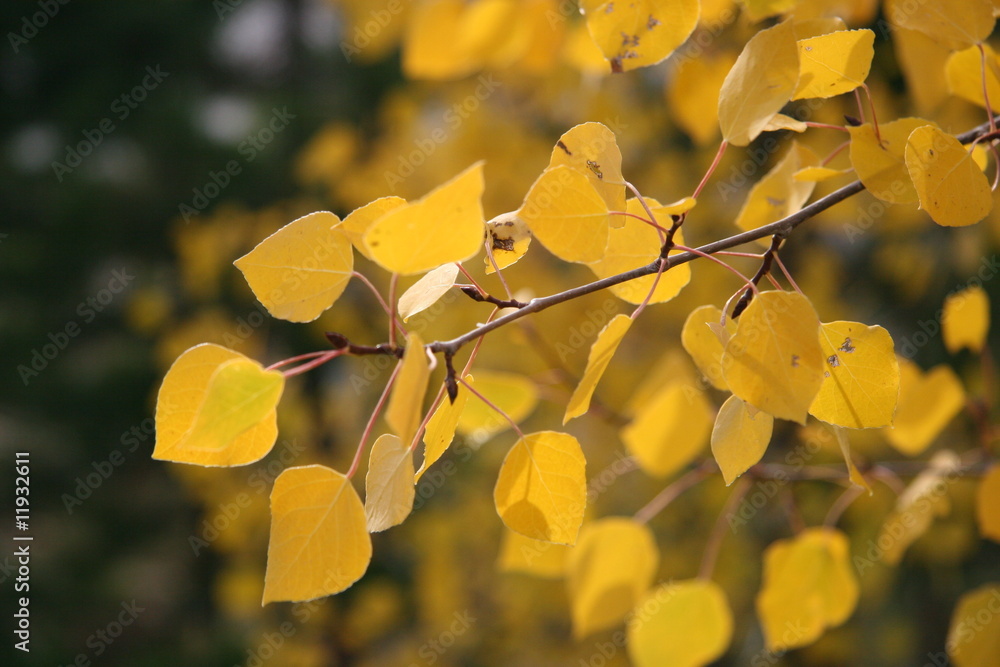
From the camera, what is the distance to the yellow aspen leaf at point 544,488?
27 cm

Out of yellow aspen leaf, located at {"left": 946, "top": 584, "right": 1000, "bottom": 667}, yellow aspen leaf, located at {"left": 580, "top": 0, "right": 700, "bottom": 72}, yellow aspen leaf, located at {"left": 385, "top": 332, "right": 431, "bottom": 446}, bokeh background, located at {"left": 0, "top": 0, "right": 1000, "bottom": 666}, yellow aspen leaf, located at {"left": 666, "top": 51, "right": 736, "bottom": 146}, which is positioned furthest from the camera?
bokeh background, located at {"left": 0, "top": 0, "right": 1000, "bottom": 666}

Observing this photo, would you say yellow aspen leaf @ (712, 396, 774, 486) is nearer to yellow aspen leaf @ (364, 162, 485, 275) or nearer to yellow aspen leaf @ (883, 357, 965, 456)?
yellow aspen leaf @ (364, 162, 485, 275)

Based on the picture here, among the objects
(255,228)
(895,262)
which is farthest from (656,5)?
(255,228)

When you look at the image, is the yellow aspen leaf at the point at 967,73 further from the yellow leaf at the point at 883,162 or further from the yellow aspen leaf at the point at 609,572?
the yellow aspen leaf at the point at 609,572

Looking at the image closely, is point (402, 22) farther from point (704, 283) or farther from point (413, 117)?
point (704, 283)

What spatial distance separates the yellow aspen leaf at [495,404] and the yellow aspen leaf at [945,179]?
26 cm

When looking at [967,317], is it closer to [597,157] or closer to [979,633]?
[979,633]

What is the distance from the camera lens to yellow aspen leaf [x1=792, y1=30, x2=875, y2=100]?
0.89 feet

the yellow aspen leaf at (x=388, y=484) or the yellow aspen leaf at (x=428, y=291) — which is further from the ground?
the yellow aspen leaf at (x=428, y=291)

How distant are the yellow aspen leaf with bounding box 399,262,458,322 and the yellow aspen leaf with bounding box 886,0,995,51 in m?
0.22

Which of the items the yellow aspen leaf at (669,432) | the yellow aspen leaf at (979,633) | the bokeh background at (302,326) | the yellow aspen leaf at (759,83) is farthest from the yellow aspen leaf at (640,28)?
the bokeh background at (302,326)

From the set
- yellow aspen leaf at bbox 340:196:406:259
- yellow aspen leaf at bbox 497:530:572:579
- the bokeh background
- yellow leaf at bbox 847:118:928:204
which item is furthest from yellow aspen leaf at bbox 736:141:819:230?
the bokeh background

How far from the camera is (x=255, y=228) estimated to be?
1960 millimetres

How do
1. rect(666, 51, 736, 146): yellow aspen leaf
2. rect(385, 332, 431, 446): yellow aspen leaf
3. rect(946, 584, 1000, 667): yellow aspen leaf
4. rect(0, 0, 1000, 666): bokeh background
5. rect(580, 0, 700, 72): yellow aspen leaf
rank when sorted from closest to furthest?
1. rect(385, 332, 431, 446): yellow aspen leaf
2. rect(580, 0, 700, 72): yellow aspen leaf
3. rect(946, 584, 1000, 667): yellow aspen leaf
4. rect(666, 51, 736, 146): yellow aspen leaf
5. rect(0, 0, 1000, 666): bokeh background
